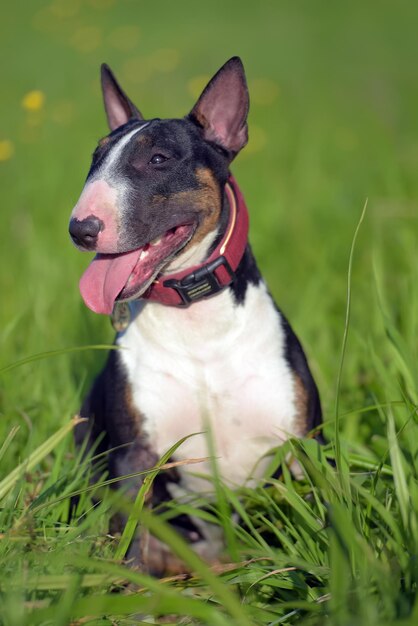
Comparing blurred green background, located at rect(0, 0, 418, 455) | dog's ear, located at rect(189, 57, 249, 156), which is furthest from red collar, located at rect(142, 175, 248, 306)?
blurred green background, located at rect(0, 0, 418, 455)

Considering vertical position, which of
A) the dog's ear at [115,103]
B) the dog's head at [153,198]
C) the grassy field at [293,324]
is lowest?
the grassy field at [293,324]

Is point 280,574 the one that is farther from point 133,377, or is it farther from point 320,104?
point 320,104

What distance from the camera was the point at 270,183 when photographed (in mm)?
7910

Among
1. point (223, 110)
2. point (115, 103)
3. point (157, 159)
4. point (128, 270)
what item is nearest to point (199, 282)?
point (128, 270)

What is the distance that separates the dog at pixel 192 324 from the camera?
129 inches

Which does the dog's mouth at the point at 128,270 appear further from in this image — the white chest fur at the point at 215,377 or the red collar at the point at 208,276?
the white chest fur at the point at 215,377

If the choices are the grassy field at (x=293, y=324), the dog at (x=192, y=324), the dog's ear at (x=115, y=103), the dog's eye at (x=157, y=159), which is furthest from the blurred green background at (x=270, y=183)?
the dog's eye at (x=157, y=159)

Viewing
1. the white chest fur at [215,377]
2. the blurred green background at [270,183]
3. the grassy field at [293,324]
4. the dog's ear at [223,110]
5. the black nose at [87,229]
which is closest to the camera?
the grassy field at [293,324]

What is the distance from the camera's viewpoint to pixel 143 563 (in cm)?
329

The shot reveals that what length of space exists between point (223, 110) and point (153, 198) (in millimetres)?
589

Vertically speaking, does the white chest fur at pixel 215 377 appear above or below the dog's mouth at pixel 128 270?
below

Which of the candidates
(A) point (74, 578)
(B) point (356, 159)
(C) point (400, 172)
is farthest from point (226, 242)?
(B) point (356, 159)

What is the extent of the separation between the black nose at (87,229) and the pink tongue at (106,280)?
20cm

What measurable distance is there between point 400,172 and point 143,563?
5.05 meters
